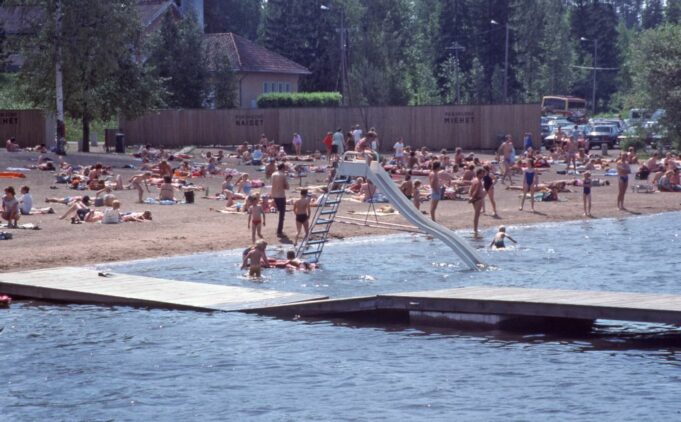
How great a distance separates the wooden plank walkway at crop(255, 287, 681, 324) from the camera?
675 inches

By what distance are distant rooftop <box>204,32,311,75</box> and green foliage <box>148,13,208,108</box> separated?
7.33m

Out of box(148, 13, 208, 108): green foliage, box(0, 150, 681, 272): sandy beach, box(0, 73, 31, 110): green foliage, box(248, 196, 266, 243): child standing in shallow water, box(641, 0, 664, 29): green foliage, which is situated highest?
box(641, 0, 664, 29): green foliage

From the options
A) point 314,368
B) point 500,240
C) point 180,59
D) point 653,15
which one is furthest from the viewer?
point 653,15

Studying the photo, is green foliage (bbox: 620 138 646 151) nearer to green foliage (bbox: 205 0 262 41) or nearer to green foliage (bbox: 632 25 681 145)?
green foliage (bbox: 632 25 681 145)

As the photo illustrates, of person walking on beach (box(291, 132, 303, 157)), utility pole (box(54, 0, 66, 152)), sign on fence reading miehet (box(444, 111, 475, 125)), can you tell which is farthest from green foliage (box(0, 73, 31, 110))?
sign on fence reading miehet (box(444, 111, 475, 125))

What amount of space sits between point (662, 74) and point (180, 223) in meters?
34.5

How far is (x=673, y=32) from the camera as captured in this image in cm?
5919

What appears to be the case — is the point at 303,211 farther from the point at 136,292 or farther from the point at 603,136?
the point at 603,136

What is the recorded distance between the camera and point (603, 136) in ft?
214

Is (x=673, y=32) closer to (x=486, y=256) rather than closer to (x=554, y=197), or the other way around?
(x=554, y=197)

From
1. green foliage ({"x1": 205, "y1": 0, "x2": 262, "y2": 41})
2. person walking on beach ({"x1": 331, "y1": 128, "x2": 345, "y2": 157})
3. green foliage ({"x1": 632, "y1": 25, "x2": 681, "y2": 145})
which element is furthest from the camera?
green foliage ({"x1": 205, "y1": 0, "x2": 262, "y2": 41})

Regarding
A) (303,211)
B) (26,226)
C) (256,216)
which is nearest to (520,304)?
(303,211)

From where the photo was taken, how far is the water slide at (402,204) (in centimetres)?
2356

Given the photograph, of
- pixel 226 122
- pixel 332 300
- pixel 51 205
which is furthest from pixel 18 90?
pixel 332 300
